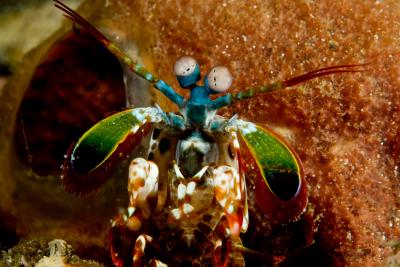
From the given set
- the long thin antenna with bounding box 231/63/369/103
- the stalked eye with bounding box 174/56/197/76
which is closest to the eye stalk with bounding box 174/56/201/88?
the stalked eye with bounding box 174/56/197/76

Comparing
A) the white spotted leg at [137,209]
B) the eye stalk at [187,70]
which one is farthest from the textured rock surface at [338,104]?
the white spotted leg at [137,209]

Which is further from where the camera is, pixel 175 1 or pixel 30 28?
pixel 30 28

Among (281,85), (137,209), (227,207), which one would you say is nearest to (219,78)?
(281,85)

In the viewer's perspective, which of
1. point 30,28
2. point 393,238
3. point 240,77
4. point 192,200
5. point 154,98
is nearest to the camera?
point 192,200

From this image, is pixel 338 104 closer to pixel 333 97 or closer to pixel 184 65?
pixel 333 97

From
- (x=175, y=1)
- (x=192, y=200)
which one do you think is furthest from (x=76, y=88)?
(x=192, y=200)

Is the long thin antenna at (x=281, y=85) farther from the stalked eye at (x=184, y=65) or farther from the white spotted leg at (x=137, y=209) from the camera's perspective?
the white spotted leg at (x=137, y=209)

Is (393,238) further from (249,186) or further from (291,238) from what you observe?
(249,186)
